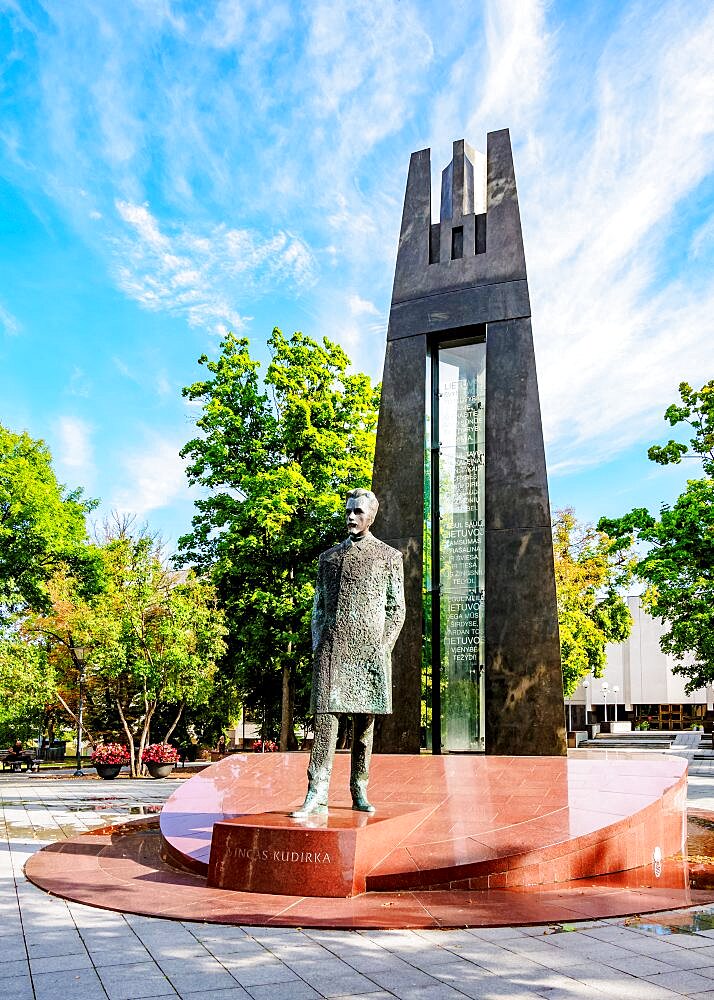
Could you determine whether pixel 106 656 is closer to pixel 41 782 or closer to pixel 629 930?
pixel 41 782

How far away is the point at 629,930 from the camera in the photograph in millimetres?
5418

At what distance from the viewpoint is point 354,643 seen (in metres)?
6.77

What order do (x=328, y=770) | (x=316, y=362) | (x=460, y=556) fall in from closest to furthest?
(x=328, y=770), (x=460, y=556), (x=316, y=362)

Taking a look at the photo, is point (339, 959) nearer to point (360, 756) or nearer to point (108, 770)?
point (360, 756)

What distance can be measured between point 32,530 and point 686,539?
20442 mm

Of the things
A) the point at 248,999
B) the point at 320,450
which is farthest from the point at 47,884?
the point at 320,450

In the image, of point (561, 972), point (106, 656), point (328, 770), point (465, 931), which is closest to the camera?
point (561, 972)

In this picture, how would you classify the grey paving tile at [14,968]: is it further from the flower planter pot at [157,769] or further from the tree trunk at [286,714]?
the tree trunk at [286,714]

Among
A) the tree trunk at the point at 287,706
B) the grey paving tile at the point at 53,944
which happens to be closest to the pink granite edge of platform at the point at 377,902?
the grey paving tile at the point at 53,944

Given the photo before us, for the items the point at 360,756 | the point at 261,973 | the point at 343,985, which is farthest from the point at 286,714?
the point at 343,985

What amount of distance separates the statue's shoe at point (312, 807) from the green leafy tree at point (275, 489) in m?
16.4

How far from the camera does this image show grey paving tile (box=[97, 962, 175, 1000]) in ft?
13.9

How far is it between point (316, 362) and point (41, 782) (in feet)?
45.1

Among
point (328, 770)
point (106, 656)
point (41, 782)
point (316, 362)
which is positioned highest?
point (316, 362)
